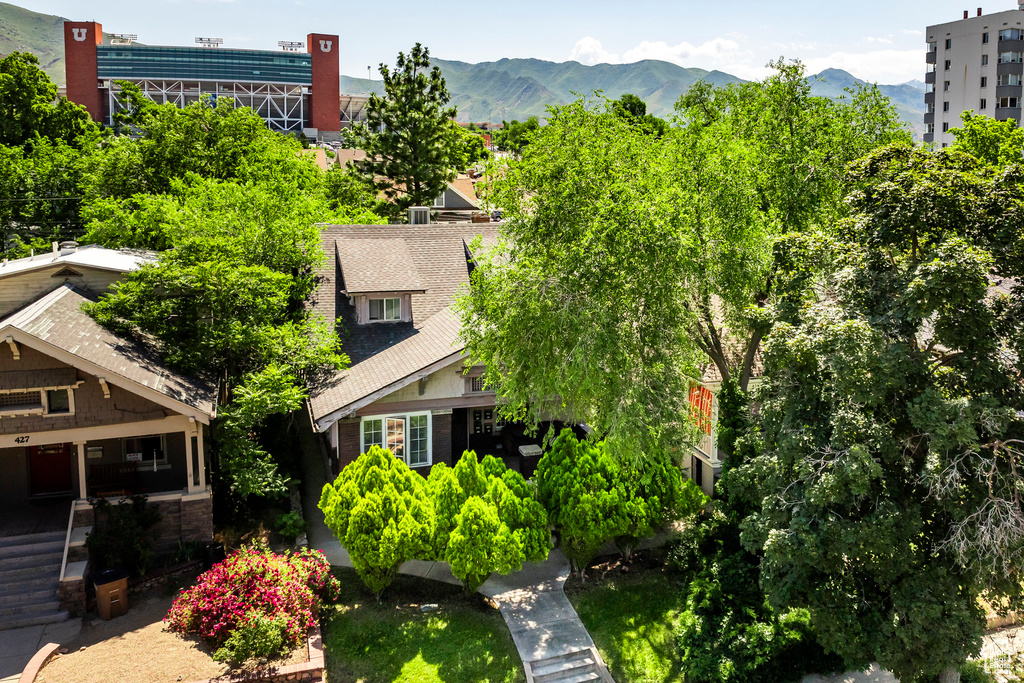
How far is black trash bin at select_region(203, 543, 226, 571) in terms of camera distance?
19484 mm

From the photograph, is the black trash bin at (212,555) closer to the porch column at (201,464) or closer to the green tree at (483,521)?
the porch column at (201,464)

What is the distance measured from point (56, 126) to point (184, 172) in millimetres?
16704

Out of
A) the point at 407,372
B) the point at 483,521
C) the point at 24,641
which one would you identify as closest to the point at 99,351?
the point at 24,641

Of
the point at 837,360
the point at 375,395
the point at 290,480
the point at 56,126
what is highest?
the point at 56,126

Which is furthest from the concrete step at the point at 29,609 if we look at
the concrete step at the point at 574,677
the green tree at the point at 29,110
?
the green tree at the point at 29,110

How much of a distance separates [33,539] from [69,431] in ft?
10.3

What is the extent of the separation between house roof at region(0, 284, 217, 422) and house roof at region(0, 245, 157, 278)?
173 cm

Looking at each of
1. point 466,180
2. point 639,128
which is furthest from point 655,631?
point 466,180

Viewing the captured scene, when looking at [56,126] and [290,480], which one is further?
[56,126]

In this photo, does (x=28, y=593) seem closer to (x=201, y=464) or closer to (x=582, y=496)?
(x=201, y=464)

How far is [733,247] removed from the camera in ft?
64.8

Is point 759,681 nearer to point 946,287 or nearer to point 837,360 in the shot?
point 837,360

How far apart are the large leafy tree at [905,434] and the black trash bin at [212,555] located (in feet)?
42.6

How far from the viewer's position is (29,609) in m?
18.0
